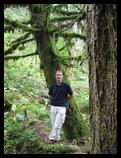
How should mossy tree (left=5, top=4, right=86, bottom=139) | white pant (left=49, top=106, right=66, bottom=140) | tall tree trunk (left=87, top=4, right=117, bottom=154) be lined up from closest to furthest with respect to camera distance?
tall tree trunk (left=87, top=4, right=117, bottom=154)
white pant (left=49, top=106, right=66, bottom=140)
mossy tree (left=5, top=4, right=86, bottom=139)

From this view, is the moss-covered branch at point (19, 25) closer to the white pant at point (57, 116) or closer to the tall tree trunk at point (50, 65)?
the tall tree trunk at point (50, 65)

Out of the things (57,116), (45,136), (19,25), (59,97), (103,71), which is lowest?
(45,136)

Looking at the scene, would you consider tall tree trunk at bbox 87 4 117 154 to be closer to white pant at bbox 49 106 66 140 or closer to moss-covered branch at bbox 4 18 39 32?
white pant at bbox 49 106 66 140

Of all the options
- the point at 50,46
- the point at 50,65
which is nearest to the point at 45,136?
the point at 50,65

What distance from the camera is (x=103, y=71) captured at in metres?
3.97

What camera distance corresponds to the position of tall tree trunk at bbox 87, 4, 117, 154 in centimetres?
389

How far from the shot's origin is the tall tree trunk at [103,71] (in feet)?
12.8

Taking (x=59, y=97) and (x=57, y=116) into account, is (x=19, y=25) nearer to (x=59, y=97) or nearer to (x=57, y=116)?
→ (x=59, y=97)

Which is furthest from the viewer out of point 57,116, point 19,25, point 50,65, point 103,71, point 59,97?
point 50,65

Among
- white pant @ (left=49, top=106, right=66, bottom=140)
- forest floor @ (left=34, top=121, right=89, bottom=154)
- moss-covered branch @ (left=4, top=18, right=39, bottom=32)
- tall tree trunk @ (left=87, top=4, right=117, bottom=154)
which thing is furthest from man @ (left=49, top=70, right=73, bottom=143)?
tall tree trunk @ (left=87, top=4, right=117, bottom=154)

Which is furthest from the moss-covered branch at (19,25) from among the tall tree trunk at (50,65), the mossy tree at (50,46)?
the tall tree trunk at (50,65)
